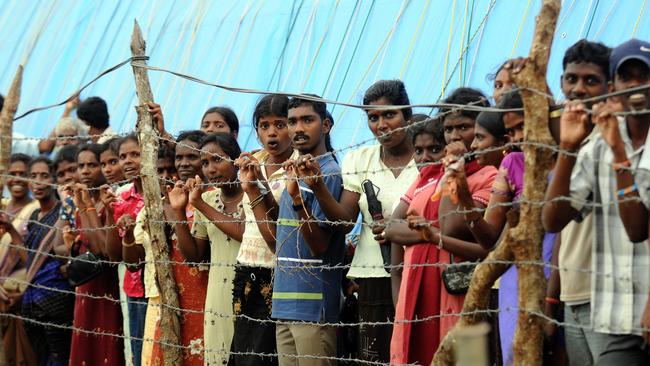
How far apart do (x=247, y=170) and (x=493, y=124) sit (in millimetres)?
1251

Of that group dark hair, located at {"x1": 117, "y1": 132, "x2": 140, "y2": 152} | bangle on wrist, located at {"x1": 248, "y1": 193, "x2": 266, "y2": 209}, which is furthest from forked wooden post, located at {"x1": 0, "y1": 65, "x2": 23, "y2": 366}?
bangle on wrist, located at {"x1": 248, "y1": 193, "x2": 266, "y2": 209}

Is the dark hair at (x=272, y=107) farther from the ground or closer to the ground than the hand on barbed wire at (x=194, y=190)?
farther from the ground

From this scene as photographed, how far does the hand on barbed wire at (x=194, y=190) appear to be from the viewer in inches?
210

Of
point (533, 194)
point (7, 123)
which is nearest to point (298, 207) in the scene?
point (533, 194)

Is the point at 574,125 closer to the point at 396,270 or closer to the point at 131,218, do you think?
the point at 396,270

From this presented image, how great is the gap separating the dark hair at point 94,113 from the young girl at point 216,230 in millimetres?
2364

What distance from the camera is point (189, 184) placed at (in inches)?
213

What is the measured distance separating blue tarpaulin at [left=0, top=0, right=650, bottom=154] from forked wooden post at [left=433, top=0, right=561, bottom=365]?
2.75 m

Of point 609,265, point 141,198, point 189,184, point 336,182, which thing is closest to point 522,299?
point 609,265

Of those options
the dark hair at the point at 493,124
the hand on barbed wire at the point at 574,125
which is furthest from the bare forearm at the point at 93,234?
the hand on barbed wire at the point at 574,125

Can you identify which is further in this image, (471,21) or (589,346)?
(471,21)

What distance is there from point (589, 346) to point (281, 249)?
5.91 ft

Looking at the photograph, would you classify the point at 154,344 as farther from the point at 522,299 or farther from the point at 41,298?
the point at 522,299

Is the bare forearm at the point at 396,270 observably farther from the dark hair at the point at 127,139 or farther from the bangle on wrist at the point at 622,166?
the dark hair at the point at 127,139
